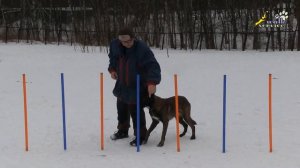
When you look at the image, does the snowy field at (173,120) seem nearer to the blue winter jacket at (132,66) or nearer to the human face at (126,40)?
the blue winter jacket at (132,66)

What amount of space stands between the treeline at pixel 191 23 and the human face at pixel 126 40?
431 inches

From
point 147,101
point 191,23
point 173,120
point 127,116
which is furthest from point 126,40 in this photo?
point 191,23

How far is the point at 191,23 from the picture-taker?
53.3 ft

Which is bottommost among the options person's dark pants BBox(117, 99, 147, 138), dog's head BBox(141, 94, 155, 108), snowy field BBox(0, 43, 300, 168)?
snowy field BBox(0, 43, 300, 168)

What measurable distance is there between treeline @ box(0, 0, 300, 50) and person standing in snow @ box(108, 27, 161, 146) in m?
10.8

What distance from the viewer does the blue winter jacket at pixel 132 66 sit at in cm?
507

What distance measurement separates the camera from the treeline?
15.6 meters

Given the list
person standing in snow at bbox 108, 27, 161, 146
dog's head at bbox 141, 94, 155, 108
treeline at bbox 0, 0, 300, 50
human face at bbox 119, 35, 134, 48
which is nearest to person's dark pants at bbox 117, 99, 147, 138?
person standing in snow at bbox 108, 27, 161, 146

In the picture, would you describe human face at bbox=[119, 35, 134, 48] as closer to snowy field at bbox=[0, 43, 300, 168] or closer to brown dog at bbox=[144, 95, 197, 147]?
brown dog at bbox=[144, 95, 197, 147]

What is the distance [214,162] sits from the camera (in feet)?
15.6

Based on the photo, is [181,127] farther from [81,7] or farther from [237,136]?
[81,7]

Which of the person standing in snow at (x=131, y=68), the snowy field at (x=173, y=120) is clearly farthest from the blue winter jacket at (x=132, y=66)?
the snowy field at (x=173, y=120)

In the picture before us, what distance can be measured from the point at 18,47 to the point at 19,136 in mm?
10851

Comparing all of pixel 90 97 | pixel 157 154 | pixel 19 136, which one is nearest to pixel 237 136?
pixel 157 154
